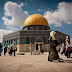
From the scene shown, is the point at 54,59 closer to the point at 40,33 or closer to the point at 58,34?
the point at 40,33

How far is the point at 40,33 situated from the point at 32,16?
25.9 ft

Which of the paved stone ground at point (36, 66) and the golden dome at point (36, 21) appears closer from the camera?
the paved stone ground at point (36, 66)

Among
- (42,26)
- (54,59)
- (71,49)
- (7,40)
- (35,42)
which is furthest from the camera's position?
(7,40)

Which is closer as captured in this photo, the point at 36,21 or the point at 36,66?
the point at 36,66

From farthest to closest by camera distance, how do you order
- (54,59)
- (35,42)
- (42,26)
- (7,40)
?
1. (7,40)
2. (42,26)
3. (35,42)
4. (54,59)

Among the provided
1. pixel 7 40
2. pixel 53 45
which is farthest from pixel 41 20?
pixel 53 45

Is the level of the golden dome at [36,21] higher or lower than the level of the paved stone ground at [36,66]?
higher

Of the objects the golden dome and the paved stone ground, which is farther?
the golden dome

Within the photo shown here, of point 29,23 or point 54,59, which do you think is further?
point 29,23

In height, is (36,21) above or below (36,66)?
above

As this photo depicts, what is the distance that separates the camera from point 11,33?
31969 mm

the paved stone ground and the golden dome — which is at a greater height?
the golden dome

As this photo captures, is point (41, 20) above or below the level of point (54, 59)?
above

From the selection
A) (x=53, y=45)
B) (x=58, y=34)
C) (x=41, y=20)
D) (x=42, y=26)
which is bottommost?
(x=53, y=45)
